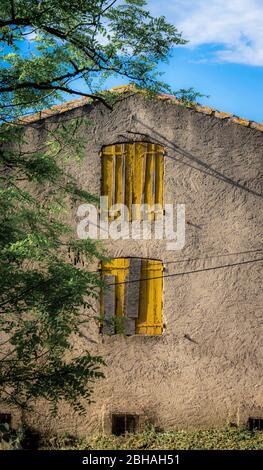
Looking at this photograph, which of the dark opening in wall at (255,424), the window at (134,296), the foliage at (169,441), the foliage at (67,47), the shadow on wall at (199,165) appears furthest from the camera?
Result: the shadow on wall at (199,165)

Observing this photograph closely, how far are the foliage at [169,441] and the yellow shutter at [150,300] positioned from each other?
5.85 feet

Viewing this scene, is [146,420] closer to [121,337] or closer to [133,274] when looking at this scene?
[121,337]

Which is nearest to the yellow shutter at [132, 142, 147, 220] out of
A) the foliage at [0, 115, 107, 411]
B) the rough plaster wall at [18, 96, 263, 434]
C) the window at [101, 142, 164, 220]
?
the window at [101, 142, 164, 220]

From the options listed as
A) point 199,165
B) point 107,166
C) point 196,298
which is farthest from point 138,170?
point 196,298

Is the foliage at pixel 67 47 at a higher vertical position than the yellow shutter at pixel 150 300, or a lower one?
higher

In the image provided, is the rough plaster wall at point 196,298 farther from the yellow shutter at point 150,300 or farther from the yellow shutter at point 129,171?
the yellow shutter at point 129,171

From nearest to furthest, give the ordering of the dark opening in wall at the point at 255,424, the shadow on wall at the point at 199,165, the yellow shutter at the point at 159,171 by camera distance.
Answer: the dark opening in wall at the point at 255,424
the shadow on wall at the point at 199,165
the yellow shutter at the point at 159,171

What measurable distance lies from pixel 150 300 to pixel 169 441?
2457 mm

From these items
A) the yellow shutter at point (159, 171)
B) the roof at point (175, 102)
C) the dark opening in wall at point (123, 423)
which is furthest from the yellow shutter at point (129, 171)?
the dark opening in wall at point (123, 423)

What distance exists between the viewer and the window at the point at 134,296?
11.5 metres

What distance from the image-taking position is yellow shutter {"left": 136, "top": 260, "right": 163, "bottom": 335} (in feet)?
37.9

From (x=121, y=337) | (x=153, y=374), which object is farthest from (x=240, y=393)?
(x=121, y=337)

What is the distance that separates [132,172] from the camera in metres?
11.8

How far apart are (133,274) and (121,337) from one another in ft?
3.81
